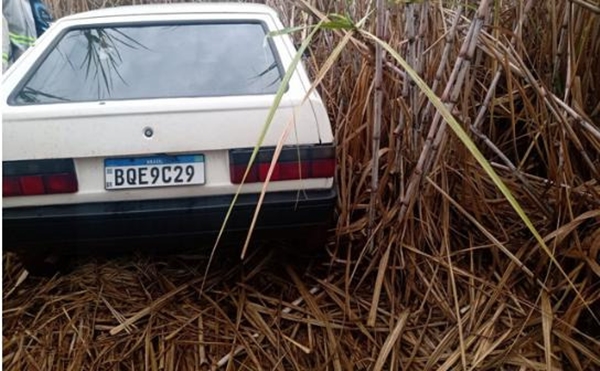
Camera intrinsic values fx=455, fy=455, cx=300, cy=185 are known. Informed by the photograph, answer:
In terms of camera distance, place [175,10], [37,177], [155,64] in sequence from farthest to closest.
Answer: [175,10] → [155,64] → [37,177]

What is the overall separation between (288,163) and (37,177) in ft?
Answer: 2.91

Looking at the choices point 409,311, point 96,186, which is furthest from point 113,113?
point 409,311

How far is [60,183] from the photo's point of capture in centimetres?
162

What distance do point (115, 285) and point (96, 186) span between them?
0.69 meters

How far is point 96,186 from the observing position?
1651 millimetres

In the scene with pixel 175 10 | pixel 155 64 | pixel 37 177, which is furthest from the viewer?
pixel 175 10

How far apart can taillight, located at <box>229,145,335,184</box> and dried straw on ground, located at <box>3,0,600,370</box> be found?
0.25 meters

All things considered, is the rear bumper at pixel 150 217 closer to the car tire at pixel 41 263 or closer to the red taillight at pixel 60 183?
the red taillight at pixel 60 183

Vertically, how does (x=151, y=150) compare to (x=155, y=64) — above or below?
below

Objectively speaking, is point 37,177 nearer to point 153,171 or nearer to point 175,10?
point 153,171

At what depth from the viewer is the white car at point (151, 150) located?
161 cm

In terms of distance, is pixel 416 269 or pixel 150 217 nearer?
pixel 150 217

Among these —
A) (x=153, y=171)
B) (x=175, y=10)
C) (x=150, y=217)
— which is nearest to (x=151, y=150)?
(x=153, y=171)

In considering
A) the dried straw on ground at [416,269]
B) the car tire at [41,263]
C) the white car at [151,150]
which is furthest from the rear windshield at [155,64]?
the car tire at [41,263]
